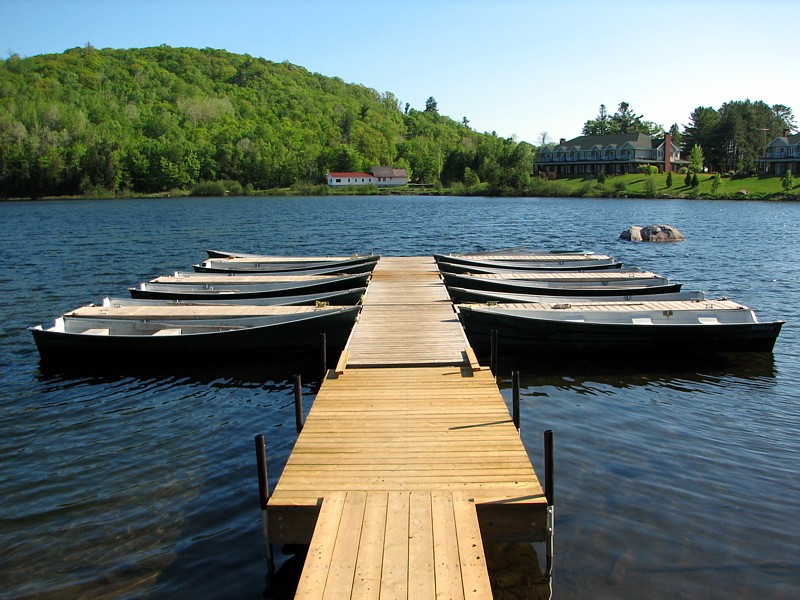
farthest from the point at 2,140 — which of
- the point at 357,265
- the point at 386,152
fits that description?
the point at 357,265

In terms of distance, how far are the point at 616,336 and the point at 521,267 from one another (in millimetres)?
8867

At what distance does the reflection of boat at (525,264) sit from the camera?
77.0ft

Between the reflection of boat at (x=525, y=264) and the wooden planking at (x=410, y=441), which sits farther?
A: the reflection of boat at (x=525, y=264)

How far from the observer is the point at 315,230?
187 ft

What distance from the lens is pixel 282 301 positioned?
18.6 m

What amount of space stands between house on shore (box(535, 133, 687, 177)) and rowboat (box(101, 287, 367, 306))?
11626 centimetres

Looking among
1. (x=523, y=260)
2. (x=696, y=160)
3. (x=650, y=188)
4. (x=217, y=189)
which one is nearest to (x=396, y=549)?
(x=523, y=260)

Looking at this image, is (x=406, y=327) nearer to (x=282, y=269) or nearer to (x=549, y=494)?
(x=549, y=494)

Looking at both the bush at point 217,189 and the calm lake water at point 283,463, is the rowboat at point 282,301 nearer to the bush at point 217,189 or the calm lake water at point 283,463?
the calm lake water at point 283,463

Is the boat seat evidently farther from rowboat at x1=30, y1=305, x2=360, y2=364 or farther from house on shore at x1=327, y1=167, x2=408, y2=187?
house on shore at x1=327, y1=167, x2=408, y2=187

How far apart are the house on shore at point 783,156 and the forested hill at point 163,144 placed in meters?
39.5

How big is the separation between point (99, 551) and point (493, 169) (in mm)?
129427

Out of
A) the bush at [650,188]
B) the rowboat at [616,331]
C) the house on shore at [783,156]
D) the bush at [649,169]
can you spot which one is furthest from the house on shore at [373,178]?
the rowboat at [616,331]

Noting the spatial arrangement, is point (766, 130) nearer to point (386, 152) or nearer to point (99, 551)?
point (386, 152)
